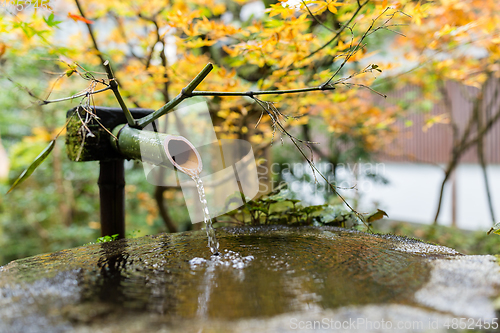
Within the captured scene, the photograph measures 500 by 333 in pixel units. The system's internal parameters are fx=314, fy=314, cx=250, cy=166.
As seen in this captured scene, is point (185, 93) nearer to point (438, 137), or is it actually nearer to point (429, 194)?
point (438, 137)

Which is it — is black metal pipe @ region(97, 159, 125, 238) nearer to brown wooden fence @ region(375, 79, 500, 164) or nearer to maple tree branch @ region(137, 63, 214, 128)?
maple tree branch @ region(137, 63, 214, 128)

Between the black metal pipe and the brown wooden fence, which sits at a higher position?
the brown wooden fence

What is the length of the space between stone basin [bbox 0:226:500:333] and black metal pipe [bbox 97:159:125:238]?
0.59 m

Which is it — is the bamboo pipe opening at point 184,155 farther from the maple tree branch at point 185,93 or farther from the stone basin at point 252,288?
the stone basin at point 252,288

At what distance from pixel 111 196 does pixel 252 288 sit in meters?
1.64

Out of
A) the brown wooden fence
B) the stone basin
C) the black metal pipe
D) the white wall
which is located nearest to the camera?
the stone basin

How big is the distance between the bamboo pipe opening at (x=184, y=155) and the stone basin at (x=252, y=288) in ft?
1.58

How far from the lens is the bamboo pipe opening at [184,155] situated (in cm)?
181

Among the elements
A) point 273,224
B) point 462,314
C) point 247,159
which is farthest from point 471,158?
point 462,314

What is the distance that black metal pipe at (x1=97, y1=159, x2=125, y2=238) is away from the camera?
2.44m

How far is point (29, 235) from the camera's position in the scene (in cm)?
657

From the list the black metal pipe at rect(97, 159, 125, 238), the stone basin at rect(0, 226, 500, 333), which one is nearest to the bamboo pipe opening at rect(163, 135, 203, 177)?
the stone basin at rect(0, 226, 500, 333)

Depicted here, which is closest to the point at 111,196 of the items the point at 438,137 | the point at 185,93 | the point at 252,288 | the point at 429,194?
the point at 185,93

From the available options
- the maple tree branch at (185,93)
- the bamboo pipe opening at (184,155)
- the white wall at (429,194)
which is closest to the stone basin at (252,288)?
the bamboo pipe opening at (184,155)
